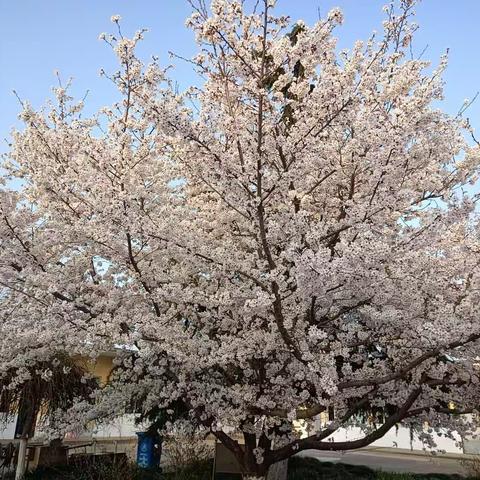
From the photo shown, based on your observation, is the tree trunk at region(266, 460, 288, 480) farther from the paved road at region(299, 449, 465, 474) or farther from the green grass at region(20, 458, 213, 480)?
the paved road at region(299, 449, 465, 474)

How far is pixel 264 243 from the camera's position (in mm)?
4984

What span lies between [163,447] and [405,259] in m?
10.5

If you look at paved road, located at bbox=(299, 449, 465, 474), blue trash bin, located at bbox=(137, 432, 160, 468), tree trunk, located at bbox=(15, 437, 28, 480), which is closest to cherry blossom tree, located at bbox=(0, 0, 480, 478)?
tree trunk, located at bbox=(15, 437, 28, 480)

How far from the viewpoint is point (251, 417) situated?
6719 millimetres

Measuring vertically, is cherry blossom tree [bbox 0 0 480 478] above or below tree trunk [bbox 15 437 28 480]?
above

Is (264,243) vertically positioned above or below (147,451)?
above

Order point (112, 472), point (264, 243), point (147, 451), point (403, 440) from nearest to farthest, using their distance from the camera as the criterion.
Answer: point (264, 243) < point (112, 472) < point (147, 451) < point (403, 440)

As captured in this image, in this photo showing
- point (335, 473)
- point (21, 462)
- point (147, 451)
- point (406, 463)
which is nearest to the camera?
point (21, 462)

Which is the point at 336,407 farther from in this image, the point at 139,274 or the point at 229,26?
the point at 229,26

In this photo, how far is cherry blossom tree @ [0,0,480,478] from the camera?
5074 mm

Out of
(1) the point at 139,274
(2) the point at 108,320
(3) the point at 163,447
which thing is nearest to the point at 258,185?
(1) the point at 139,274

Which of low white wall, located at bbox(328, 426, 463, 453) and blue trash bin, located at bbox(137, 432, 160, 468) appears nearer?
blue trash bin, located at bbox(137, 432, 160, 468)

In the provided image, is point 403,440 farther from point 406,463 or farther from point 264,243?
point 264,243

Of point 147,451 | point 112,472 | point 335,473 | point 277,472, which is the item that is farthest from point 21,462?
point 335,473
